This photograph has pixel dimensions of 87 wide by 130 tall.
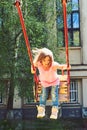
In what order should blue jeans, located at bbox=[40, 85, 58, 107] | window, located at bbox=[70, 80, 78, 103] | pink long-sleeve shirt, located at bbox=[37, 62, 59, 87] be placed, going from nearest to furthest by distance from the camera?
pink long-sleeve shirt, located at bbox=[37, 62, 59, 87] < blue jeans, located at bbox=[40, 85, 58, 107] < window, located at bbox=[70, 80, 78, 103]

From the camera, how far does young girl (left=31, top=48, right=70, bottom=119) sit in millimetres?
8406

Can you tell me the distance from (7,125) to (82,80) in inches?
230

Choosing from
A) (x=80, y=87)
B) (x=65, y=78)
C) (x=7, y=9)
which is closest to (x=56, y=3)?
(x=7, y=9)

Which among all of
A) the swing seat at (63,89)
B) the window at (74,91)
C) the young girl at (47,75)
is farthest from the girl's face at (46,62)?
the window at (74,91)

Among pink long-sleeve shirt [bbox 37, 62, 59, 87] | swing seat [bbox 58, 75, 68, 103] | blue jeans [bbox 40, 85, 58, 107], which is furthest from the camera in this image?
swing seat [bbox 58, 75, 68, 103]

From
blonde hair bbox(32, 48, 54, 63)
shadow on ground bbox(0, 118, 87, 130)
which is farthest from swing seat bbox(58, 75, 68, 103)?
shadow on ground bbox(0, 118, 87, 130)

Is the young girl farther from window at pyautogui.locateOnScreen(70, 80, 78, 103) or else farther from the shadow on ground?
window at pyautogui.locateOnScreen(70, 80, 78, 103)

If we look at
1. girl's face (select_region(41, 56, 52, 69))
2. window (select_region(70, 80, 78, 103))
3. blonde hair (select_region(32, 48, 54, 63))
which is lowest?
window (select_region(70, 80, 78, 103))

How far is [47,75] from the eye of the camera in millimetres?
8516

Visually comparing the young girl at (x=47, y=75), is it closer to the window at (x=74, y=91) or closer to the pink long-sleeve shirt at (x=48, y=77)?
the pink long-sleeve shirt at (x=48, y=77)

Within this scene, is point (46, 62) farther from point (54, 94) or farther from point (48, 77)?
point (54, 94)

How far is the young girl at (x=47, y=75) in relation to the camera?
8406mm

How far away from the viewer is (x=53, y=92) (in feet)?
28.4

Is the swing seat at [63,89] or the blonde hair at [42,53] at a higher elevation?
the blonde hair at [42,53]
